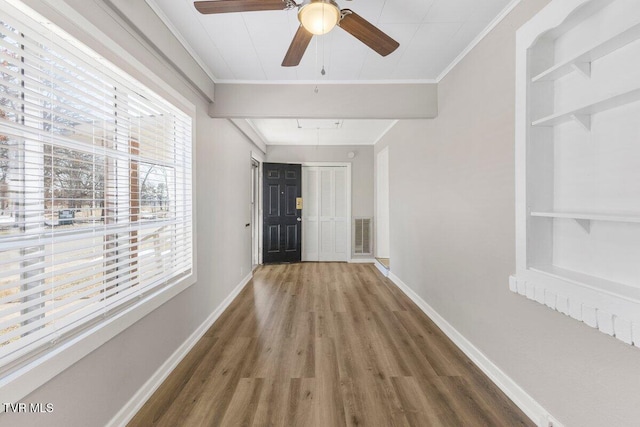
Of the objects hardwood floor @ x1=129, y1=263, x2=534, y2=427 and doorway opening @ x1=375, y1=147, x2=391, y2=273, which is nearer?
hardwood floor @ x1=129, y1=263, x2=534, y2=427

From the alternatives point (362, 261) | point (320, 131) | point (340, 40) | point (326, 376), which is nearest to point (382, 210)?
point (362, 261)

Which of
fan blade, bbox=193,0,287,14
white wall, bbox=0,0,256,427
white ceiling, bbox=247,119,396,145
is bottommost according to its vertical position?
white wall, bbox=0,0,256,427

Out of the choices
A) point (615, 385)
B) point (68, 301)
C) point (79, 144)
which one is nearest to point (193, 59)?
point (79, 144)

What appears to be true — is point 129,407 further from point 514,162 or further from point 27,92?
point 514,162

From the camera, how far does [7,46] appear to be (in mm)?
962

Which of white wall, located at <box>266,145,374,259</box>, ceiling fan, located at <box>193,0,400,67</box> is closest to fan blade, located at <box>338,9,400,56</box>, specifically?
ceiling fan, located at <box>193,0,400,67</box>

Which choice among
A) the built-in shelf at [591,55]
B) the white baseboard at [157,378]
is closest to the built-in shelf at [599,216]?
the built-in shelf at [591,55]

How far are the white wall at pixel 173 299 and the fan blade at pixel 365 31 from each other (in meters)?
1.27

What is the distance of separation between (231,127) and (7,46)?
8.35 ft

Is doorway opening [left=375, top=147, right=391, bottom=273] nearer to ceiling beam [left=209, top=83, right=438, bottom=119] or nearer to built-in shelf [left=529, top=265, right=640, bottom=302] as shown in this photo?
ceiling beam [left=209, top=83, right=438, bottom=119]

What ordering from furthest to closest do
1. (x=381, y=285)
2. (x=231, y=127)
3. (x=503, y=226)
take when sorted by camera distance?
(x=381, y=285), (x=231, y=127), (x=503, y=226)

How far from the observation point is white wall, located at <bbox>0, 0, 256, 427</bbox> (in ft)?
4.00

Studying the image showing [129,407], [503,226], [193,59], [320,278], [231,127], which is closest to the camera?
[129,407]

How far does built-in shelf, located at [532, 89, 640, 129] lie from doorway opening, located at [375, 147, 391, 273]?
350 cm
